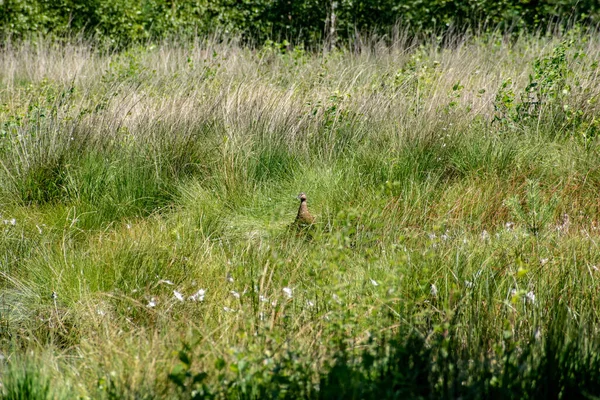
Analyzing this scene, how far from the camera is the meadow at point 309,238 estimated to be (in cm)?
251

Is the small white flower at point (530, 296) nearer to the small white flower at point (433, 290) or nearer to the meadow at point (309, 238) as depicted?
the meadow at point (309, 238)

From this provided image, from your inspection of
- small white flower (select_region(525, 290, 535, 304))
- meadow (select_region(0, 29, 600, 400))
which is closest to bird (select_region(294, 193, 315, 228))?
meadow (select_region(0, 29, 600, 400))

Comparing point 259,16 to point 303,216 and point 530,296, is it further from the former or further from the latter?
point 530,296

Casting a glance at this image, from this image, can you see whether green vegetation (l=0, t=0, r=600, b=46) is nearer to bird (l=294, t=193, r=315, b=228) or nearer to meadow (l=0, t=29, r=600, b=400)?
meadow (l=0, t=29, r=600, b=400)

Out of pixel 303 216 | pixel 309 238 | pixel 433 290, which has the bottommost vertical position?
pixel 309 238

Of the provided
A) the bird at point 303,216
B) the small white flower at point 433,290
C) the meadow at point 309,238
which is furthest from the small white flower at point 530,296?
the bird at point 303,216

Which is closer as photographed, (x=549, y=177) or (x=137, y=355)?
(x=137, y=355)

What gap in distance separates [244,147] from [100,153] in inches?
42.5

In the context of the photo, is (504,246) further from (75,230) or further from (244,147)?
(75,230)

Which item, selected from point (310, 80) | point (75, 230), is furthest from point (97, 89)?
point (75, 230)

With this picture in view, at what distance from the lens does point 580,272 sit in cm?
345

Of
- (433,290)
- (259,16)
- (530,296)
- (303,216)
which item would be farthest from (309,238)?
(259,16)

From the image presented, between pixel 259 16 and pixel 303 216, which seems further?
pixel 259 16

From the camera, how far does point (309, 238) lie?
14.5 feet
